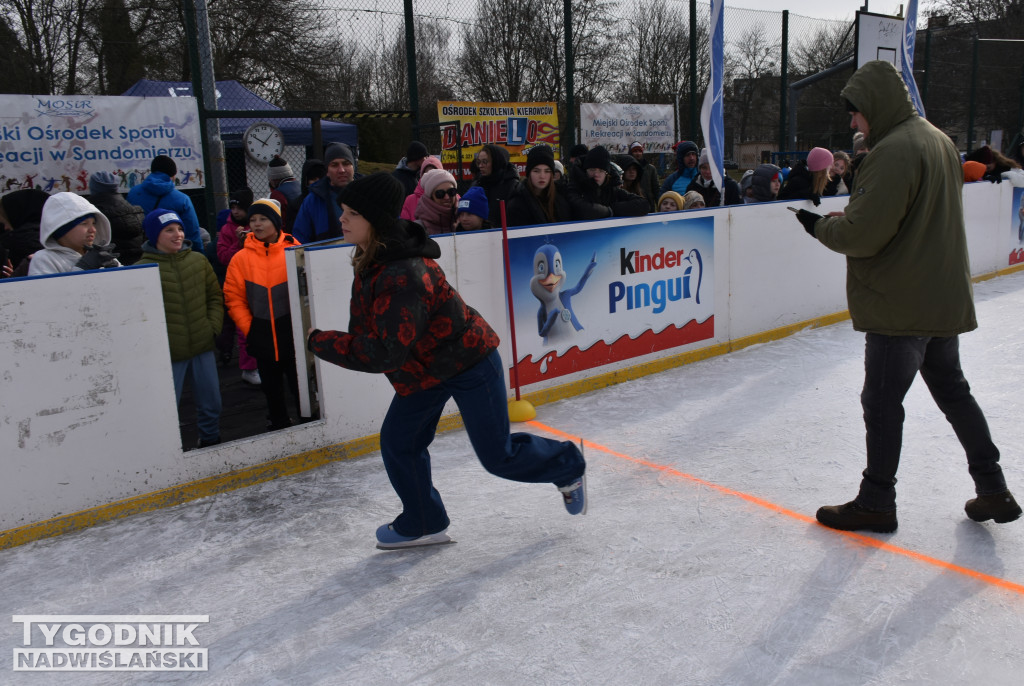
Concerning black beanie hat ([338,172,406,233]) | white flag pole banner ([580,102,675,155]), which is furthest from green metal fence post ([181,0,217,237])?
white flag pole banner ([580,102,675,155])

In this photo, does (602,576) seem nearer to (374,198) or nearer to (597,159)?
(374,198)

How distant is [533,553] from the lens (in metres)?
3.19

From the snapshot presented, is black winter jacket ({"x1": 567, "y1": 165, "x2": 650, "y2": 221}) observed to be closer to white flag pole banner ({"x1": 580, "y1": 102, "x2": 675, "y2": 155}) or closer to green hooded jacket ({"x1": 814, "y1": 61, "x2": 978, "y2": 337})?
green hooded jacket ({"x1": 814, "y1": 61, "x2": 978, "y2": 337})

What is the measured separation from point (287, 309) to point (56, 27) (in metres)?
10.4

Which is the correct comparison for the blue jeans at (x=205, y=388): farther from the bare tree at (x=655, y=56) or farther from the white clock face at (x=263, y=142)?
the bare tree at (x=655, y=56)

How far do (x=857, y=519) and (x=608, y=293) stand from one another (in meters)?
2.86

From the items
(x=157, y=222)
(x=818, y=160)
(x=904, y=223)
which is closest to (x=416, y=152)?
(x=157, y=222)

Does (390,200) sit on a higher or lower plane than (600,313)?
higher

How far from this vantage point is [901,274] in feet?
9.78

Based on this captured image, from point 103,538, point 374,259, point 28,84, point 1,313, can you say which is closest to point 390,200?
point 374,259

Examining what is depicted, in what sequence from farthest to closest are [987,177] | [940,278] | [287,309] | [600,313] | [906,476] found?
[987,177] → [600,313] → [287,309] → [906,476] → [940,278]

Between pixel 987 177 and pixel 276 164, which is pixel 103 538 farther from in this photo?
pixel 987 177

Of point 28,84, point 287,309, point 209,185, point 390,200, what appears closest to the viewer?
point 390,200

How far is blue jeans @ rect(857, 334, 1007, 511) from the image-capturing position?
3.04 m
